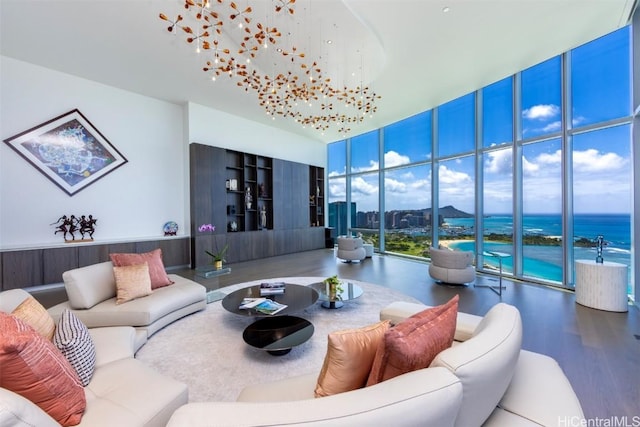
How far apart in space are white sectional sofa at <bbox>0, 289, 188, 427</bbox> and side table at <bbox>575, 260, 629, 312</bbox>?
4918mm

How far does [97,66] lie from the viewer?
15.2 feet

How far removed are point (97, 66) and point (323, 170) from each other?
646 centimetres

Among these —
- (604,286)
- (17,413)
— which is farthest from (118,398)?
(604,286)

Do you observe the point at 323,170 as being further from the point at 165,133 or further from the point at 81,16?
the point at 81,16

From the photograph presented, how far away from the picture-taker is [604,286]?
11.5 feet

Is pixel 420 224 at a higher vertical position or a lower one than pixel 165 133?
lower

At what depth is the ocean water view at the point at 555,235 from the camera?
4023 millimetres

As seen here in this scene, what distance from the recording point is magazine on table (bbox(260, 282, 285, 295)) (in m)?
3.44

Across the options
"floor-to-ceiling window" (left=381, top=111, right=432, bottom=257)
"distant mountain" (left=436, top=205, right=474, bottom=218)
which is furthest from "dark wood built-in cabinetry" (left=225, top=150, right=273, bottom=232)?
"distant mountain" (left=436, top=205, right=474, bottom=218)

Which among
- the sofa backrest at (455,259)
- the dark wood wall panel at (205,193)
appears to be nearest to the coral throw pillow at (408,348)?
the sofa backrest at (455,259)

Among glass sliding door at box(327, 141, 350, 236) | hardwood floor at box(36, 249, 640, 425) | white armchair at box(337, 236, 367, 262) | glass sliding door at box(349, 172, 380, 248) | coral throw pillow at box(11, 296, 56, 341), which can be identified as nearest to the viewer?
coral throw pillow at box(11, 296, 56, 341)

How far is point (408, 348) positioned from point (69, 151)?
6692 millimetres

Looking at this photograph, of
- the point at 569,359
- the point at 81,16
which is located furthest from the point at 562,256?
the point at 81,16

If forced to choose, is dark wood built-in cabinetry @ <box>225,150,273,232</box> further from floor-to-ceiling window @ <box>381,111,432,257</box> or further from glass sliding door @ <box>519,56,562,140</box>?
glass sliding door @ <box>519,56,562,140</box>
